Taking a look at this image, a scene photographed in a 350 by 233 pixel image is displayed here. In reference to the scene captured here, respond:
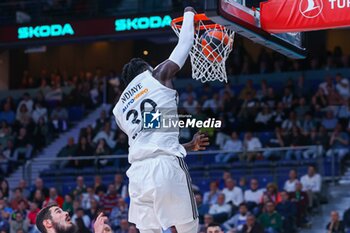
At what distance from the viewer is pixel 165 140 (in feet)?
20.5

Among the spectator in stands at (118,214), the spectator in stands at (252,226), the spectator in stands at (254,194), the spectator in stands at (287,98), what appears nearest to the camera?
the spectator in stands at (252,226)

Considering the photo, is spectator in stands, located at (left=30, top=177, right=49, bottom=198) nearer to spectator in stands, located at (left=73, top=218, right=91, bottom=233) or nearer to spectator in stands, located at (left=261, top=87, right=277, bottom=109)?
spectator in stands, located at (left=73, top=218, right=91, bottom=233)

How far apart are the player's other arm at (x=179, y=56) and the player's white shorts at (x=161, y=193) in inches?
25.3

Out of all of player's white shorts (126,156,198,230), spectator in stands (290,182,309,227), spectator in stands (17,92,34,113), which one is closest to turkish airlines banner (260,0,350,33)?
player's white shorts (126,156,198,230)

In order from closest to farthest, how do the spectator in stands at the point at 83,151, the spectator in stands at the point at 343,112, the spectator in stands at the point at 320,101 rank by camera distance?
the spectator in stands at the point at 343,112, the spectator in stands at the point at 320,101, the spectator in stands at the point at 83,151

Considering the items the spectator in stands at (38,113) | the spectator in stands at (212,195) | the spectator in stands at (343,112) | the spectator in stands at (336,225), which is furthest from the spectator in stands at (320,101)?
the spectator in stands at (38,113)

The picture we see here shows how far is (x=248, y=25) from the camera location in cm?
786

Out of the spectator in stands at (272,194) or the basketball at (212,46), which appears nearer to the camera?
the basketball at (212,46)

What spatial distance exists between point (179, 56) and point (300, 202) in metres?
9.17

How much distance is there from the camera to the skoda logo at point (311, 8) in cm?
828

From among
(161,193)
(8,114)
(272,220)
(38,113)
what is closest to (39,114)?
(38,113)

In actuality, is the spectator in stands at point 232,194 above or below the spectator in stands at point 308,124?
below

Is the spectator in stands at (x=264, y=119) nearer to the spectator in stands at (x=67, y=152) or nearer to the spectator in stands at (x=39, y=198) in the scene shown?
the spectator in stands at (x=67, y=152)

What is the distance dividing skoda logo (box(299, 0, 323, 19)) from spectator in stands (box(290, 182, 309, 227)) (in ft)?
22.8
